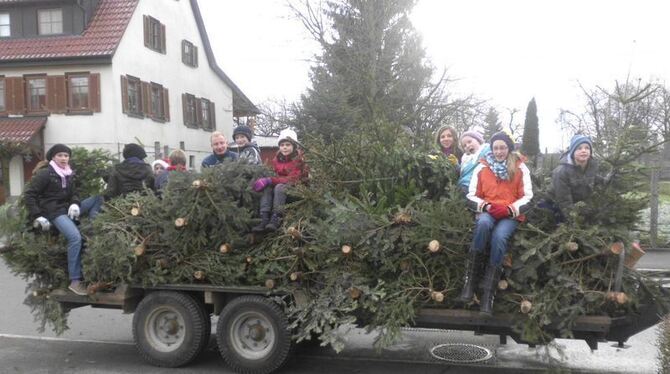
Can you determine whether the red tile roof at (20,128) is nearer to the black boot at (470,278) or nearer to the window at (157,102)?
the window at (157,102)

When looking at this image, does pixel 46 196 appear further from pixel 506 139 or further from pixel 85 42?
pixel 85 42

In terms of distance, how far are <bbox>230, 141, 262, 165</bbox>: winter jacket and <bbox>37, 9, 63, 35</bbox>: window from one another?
2072 cm

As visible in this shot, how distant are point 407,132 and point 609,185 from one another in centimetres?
195

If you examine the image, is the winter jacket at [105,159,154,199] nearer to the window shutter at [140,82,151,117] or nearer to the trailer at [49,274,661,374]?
the trailer at [49,274,661,374]

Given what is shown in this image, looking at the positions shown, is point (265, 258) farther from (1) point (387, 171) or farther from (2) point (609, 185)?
(2) point (609, 185)

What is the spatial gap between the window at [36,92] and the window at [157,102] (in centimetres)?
437

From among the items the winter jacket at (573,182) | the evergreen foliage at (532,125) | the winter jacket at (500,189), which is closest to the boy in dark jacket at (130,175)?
the winter jacket at (500,189)

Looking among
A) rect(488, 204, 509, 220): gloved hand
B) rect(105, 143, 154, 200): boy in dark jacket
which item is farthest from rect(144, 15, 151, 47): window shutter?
rect(488, 204, 509, 220): gloved hand

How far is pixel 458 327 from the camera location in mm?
5227

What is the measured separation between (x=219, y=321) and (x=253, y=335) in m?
0.34

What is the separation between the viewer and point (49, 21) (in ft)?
81.4

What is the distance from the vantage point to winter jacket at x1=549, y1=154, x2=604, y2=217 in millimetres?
5008

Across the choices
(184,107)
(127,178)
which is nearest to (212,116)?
(184,107)

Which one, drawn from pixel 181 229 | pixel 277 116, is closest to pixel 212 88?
pixel 277 116
